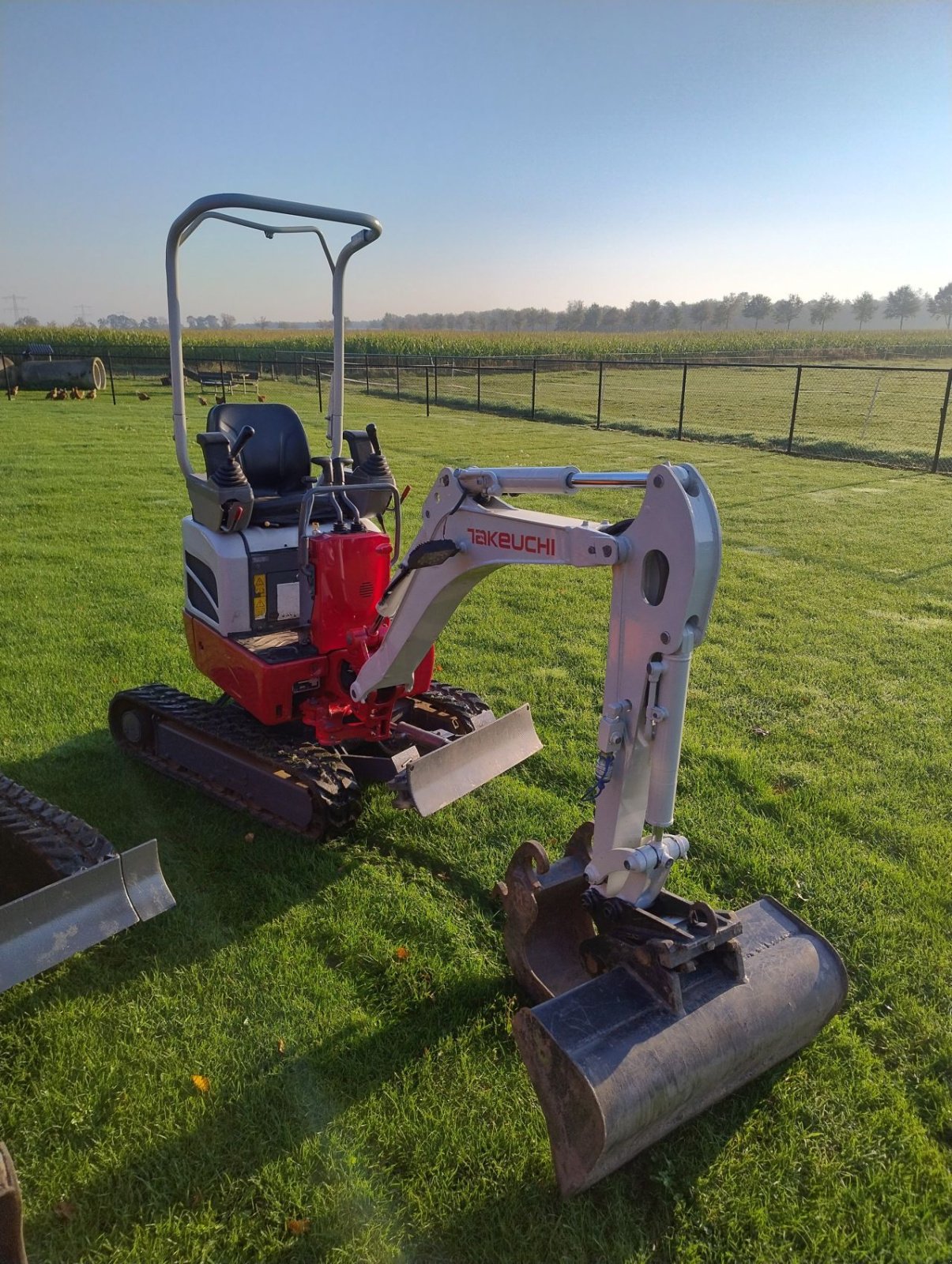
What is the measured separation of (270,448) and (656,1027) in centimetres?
399

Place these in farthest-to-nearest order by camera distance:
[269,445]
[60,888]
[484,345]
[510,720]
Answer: [484,345] → [269,445] → [510,720] → [60,888]

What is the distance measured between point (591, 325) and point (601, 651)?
146 metres

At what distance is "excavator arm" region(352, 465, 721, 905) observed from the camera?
262 centimetres

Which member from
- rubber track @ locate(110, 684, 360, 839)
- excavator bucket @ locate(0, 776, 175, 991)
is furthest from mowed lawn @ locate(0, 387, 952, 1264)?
excavator bucket @ locate(0, 776, 175, 991)

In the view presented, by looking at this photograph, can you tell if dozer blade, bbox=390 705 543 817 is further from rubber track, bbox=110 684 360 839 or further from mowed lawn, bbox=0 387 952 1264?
rubber track, bbox=110 684 360 839

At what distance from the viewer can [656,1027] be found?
2.73 meters

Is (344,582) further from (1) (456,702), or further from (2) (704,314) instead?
(2) (704,314)

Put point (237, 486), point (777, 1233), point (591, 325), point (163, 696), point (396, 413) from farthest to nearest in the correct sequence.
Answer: point (591, 325)
point (396, 413)
point (163, 696)
point (237, 486)
point (777, 1233)

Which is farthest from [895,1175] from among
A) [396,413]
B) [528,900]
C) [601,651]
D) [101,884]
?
[396,413]

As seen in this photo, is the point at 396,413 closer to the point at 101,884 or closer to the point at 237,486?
the point at 237,486

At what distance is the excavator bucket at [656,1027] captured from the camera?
101 inches

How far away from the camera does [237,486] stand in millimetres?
4684

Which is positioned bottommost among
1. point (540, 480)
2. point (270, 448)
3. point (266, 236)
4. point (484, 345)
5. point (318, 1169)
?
point (318, 1169)

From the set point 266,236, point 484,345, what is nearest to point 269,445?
point 266,236
